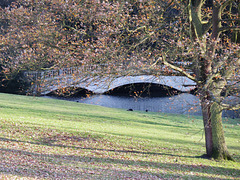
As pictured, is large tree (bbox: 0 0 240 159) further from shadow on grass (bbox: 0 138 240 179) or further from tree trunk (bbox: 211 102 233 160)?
shadow on grass (bbox: 0 138 240 179)

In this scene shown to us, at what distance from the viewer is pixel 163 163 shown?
9.66m

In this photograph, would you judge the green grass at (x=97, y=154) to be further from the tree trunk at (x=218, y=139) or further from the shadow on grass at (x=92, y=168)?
the tree trunk at (x=218, y=139)

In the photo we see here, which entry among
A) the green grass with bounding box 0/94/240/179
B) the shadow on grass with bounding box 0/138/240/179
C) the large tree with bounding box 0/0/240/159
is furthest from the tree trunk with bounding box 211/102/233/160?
the shadow on grass with bounding box 0/138/240/179

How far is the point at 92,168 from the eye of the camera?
772 centimetres

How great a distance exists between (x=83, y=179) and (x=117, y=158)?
2724 mm

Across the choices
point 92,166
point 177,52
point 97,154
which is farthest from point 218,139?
point 92,166

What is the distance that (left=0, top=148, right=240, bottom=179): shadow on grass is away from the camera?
6684 mm

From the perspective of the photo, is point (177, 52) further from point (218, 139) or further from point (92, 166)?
point (92, 166)

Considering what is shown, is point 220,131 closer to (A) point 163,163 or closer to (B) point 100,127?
(A) point 163,163

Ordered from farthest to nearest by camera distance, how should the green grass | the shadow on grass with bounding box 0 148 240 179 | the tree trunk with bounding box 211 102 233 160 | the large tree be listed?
1. the tree trunk with bounding box 211 102 233 160
2. the large tree
3. the green grass
4. the shadow on grass with bounding box 0 148 240 179

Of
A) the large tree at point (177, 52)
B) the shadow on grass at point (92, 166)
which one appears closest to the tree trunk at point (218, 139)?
the large tree at point (177, 52)

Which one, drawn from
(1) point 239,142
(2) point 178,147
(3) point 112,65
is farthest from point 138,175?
(1) point 239,142

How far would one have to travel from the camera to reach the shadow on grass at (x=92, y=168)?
6684 millimetres

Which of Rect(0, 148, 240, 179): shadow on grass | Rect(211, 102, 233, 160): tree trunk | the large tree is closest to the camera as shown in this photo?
Rect(0, 148, 240, 179): shadow on grass
